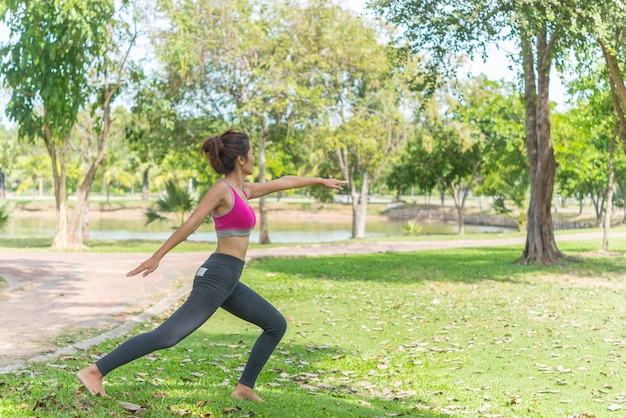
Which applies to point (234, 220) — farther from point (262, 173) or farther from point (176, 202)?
point (176, 202)

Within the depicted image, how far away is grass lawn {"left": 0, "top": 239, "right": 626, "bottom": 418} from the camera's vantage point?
5871mm

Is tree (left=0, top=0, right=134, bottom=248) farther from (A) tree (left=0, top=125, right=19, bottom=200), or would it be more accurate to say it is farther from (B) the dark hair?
(A) tree (left=0, top=125, right=19, bottom=200)

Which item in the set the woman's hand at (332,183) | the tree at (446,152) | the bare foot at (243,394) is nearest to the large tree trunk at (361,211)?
the tree at (446,152)

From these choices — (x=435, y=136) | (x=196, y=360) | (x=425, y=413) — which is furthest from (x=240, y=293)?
(x=435, y=136)

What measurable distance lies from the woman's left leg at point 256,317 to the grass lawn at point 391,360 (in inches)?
11.0

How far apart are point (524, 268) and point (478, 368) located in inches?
417

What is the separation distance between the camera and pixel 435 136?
133 feet

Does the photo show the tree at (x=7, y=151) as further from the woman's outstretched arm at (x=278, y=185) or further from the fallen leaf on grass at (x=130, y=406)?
the fallen leaf on grass at (x=130, y=406)

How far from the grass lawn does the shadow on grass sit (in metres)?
0.48

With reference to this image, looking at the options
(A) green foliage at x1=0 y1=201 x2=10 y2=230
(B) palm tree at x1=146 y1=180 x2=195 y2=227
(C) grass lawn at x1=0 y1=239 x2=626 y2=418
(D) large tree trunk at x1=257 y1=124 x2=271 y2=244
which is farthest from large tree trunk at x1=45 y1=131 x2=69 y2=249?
(C) grass lawn at x1=0 y1=239 x2=626 y2=418

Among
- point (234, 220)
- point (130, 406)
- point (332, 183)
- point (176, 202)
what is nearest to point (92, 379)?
point (130, 406)

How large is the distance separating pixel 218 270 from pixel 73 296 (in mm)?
8343

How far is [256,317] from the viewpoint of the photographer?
5.60 m

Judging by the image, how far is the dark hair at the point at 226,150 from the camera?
548cm
